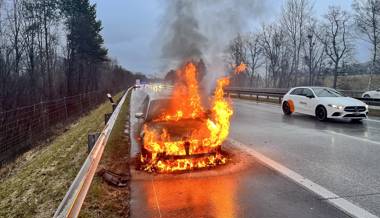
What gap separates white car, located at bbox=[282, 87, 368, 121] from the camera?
46.1 ft

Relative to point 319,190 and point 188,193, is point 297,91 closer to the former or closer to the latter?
point 319,190

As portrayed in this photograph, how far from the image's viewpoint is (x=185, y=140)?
723 cm

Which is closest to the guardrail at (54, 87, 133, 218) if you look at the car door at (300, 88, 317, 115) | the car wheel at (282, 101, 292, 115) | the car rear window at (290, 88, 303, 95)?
the car door at (300, 88, 317, 115)

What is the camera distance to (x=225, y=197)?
5.41 meters

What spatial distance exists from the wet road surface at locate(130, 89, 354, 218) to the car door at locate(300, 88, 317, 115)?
9305 millimetres

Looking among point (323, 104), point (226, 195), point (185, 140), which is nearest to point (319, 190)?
point (226, 195)

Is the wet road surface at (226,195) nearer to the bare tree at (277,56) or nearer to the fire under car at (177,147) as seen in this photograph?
the fire under car at (177,147)

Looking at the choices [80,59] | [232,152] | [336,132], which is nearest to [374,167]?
[232,152]

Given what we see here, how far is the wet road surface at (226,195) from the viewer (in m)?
4.80

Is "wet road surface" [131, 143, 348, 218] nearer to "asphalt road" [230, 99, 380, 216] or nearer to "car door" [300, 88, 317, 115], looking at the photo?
"asphalt road" [230, 99, 380, 216]

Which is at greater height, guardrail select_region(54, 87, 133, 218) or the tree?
the tree

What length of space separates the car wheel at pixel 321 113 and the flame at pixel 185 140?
7.11 meters

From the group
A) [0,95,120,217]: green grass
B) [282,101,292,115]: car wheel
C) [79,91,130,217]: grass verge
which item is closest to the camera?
[79,91,130,217]: grass verge

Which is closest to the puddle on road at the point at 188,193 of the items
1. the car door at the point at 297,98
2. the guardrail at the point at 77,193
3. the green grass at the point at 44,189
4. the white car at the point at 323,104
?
the guardrail at the point at 77,193
